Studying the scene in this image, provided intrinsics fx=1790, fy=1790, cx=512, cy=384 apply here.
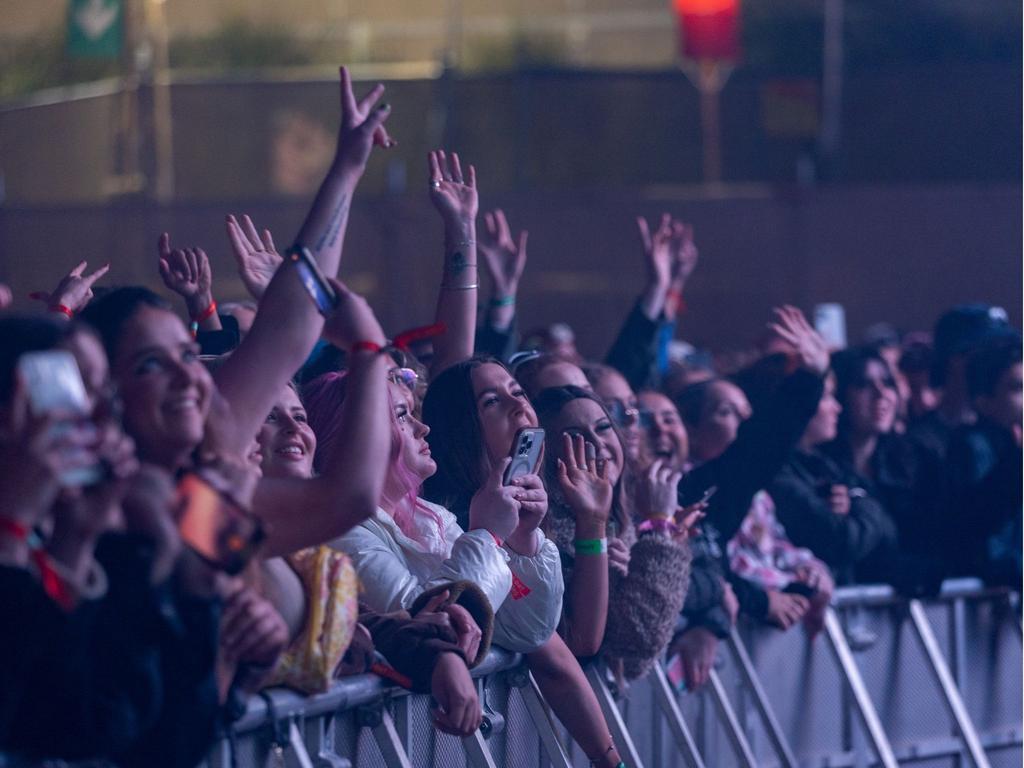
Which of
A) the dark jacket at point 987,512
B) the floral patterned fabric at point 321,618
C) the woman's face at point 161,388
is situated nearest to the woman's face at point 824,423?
the dark jacket at point 987,512

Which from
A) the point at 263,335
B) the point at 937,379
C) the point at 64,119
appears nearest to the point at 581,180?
the point at 64,119

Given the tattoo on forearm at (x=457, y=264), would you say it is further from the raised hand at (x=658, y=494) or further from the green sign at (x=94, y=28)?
the green sign at (x=94, y=28)

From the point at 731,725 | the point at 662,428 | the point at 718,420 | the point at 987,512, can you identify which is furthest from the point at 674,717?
the point at 987,512

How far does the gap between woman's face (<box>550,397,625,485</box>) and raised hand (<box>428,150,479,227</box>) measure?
1.90ft

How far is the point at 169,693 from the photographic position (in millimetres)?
2641

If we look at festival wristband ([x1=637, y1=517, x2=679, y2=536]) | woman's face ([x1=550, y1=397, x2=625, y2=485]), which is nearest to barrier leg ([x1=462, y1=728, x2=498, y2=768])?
woman's face ([x1=550, y1=397, x2=625, y2=485])

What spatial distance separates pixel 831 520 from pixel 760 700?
0.84m

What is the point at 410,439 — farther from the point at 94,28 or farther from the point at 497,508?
the point at 94,28

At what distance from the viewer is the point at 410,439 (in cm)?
418

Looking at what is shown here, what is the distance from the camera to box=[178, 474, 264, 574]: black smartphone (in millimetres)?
2589

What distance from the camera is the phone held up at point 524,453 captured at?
3.95 m

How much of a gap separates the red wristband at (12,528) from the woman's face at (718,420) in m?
4.15

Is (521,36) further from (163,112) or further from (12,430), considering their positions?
(12,430)

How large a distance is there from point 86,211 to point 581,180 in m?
5.23
